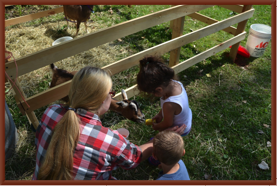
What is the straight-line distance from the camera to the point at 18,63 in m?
2.09

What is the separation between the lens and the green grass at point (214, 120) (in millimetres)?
2762

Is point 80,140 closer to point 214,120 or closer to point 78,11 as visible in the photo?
point 214,120

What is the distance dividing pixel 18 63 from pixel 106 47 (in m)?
3.02

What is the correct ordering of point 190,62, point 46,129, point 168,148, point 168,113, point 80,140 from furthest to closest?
1. point 190,62
2. point 168,113
3. point 168,148
4. point 46,129
5. point 80,140

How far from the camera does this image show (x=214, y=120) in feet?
11.1

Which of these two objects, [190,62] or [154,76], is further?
[190,62]

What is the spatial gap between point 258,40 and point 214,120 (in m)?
2.40

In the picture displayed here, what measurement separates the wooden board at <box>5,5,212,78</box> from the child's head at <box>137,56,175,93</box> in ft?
1.97

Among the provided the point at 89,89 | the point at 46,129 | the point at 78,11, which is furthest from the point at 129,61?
the point at 78,11

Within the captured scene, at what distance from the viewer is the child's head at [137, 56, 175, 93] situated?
Answer: 230 cm

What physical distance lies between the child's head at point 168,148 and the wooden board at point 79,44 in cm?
137

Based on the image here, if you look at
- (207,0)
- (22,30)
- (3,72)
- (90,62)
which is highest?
(207,0)

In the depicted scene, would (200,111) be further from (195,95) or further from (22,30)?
(22,30)

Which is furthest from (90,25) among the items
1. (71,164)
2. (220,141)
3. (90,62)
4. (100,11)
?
(71,164)
